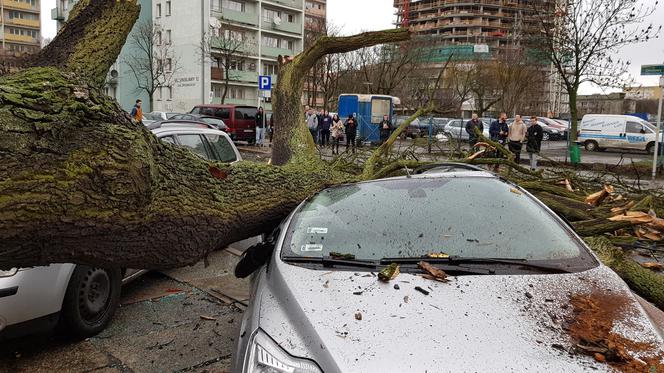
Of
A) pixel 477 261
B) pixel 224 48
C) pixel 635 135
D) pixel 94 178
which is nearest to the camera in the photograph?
pixel 94 178

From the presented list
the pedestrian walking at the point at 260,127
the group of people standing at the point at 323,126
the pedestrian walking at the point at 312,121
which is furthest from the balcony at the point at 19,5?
the pedestrian walking at the point at 312,121

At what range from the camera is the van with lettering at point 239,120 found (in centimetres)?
2645

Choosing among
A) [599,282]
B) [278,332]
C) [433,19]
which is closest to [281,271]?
[278,332]

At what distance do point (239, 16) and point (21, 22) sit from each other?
60.6m

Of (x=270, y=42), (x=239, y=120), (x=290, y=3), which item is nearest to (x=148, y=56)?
(x=239, y=120)

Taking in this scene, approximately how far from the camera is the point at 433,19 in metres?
117

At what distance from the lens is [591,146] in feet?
98.0

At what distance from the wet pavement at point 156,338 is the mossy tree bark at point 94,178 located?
92 centimetres

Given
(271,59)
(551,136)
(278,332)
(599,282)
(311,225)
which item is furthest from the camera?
(271,59)

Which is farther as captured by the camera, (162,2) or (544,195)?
(162,2)

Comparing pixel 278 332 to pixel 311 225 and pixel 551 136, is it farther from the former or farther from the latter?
pixel 551 136

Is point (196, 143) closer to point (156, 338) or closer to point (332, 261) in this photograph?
point (156, 338)

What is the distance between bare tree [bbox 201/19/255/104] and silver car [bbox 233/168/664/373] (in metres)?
40.0

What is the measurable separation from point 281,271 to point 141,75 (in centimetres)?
5468
